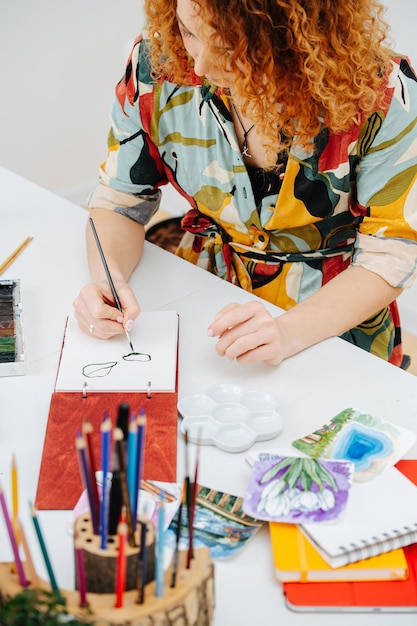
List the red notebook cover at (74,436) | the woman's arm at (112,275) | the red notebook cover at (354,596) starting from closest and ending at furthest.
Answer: the red notebook cover at (354,596)
the red notebook cover at (74,436)
the woman's arm at (112,275)

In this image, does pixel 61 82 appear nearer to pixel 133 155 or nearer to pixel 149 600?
pixel 133 155

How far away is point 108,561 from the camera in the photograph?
2.21ft

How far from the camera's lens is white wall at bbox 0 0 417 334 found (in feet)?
9.21

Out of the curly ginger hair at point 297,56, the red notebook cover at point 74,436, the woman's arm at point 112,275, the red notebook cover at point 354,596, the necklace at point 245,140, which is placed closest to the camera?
the red notebook cover at point 354,596

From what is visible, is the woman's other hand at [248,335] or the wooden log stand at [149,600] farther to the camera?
the woman's other hand at [248,335]

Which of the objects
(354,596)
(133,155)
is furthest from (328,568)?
(133,155)

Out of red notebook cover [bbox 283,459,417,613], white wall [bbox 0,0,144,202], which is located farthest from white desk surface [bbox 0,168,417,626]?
white wall [bbox 0,0,144,202]

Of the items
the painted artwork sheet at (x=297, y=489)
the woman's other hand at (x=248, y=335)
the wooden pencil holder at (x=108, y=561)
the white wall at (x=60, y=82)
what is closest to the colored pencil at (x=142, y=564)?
the wooden pencil holder at (x=108, y=561)

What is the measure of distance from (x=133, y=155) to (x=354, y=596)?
3.03 feet

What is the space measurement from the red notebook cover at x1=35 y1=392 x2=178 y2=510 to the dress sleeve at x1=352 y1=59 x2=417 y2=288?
455 millimetres

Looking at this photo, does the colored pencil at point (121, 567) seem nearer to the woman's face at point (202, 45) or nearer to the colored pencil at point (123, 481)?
the colored pencil at point (123, 481)

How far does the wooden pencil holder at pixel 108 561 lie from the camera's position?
2.22 ft

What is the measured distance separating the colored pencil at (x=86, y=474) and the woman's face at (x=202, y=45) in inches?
25.1

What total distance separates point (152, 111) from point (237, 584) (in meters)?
0.87
